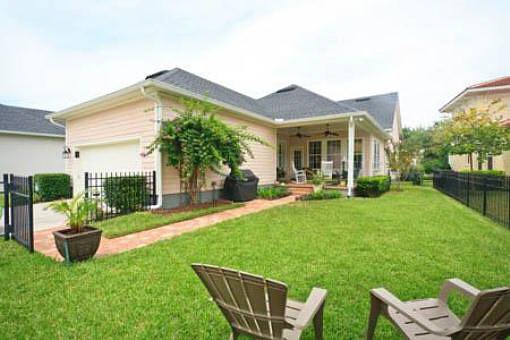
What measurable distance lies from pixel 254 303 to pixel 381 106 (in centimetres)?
2089

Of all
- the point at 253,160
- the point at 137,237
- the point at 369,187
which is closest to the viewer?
the point at 137,237

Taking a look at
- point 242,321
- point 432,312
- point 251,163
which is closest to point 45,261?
point 242,321

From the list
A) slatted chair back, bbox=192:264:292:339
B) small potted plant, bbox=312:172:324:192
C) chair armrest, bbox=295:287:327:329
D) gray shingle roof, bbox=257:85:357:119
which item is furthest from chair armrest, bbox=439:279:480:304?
gray shingle roof, bbox=257:85:357:119

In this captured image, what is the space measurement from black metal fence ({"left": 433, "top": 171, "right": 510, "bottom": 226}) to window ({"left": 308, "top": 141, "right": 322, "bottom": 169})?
20.0 feet

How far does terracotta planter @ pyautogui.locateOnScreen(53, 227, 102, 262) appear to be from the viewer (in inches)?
147

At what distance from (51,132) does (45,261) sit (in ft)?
52.8

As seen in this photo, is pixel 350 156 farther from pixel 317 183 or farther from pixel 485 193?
pixel 485 193

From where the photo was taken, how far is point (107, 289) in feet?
9.92

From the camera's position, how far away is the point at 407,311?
62.6 inches

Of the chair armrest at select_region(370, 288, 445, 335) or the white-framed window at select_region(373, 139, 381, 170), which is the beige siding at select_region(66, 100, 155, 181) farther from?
the white-framed window at select_region(373, 139, 381, 170)

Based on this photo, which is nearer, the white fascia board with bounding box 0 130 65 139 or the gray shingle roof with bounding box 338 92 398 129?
the white fascia board with bounding box 0 130 65 139

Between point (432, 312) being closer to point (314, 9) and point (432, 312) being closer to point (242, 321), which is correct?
point (242, 321)

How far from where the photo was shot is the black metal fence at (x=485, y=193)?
615 cm

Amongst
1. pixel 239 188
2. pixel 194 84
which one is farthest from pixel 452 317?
pixel 194 84
